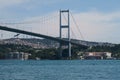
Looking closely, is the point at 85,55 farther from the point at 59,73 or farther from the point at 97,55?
the point at 59,73

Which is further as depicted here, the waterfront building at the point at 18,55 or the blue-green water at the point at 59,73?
the waterfront building at the point at 18,55

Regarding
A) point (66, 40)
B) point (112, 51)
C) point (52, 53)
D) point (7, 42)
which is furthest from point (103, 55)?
point (66, 40)

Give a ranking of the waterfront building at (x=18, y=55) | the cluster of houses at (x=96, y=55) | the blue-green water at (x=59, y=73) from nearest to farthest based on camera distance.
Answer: the blue-green water at (x=59, y=73) < the waterfront building at (x=18, y=55) < the cluster of houses at (x=96, y=55)

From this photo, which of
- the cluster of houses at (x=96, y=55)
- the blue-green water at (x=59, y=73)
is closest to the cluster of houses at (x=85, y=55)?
the cluster of houses at (x=96, y=55)

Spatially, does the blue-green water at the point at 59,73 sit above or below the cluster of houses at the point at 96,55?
below

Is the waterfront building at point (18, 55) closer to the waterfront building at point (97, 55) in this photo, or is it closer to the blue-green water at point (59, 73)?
the waterfront building at point (97, 55)

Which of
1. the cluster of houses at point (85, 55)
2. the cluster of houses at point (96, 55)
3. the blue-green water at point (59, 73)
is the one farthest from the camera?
the cluster of houses at point (96, 55)

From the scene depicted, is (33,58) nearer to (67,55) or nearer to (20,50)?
(20,50)

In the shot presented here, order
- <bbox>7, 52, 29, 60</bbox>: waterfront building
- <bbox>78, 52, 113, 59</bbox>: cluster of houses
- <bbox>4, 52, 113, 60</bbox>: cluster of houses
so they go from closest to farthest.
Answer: <bbox>7, 52, 29, 60</bbox>: waterfront building, <bbox>4, 52, 113, 60</bbox>: cluster of houses, <bbox>78, 52, 113, 59</bbox>: cluster of houses

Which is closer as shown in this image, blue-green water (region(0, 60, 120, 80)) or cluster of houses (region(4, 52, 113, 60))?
blue-green water (region(0, 60, 120, 80))

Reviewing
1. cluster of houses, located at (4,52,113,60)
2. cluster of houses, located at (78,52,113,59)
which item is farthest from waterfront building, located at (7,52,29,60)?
cluster of houses, located at (78,52,113,59)

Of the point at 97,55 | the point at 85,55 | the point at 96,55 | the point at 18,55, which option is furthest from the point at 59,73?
the point at 97,55

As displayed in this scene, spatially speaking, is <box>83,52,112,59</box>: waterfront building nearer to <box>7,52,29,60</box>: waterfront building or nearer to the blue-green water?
<box>7,52,29,60</box>: waterfront building
